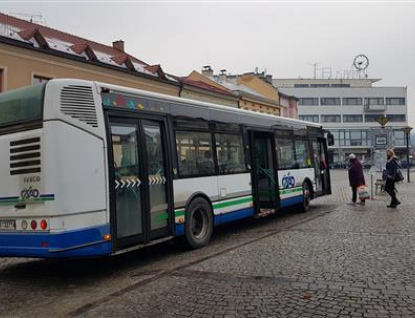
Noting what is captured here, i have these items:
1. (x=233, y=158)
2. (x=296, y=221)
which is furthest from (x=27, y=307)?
(x=296, y=221)

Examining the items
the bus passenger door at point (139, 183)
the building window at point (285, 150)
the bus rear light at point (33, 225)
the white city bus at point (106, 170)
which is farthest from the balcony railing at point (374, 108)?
the bus rear light at point (33, 225)

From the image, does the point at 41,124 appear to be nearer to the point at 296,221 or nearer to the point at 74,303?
the point at 74,303

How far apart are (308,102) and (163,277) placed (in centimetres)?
9267

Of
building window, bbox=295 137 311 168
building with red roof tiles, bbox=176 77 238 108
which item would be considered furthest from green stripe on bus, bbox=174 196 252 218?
building with red roof tiles, bbox=176 77 238 108

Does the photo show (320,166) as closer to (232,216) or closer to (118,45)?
(232,216)

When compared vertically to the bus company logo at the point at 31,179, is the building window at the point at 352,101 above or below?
above

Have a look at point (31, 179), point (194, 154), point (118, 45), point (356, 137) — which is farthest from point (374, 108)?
point (31, 179)

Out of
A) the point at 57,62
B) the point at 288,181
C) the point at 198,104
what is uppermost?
the point at 57,62

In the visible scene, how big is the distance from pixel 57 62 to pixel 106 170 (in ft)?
64.9

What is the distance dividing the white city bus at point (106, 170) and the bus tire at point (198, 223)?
0.06 ft

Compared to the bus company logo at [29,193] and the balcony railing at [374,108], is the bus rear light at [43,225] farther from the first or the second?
the balcony railing at [374,108]

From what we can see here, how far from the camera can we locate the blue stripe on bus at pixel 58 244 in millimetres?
6531

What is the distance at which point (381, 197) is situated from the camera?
19656mm

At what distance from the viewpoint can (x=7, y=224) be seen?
710cm
